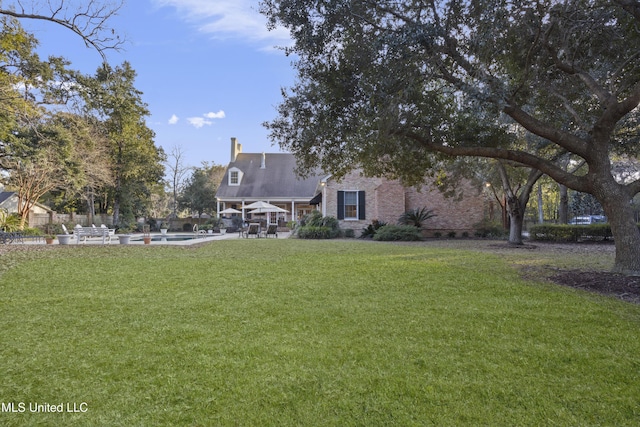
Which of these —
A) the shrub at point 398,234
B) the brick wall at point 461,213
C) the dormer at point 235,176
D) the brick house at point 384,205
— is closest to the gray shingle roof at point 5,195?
the dormer at point 235,176

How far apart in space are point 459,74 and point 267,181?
81.4 ft

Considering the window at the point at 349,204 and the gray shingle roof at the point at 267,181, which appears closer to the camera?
the window at the point at 349,204

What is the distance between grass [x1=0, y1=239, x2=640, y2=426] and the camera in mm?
2271

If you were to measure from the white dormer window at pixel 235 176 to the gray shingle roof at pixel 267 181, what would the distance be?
0.95 feet

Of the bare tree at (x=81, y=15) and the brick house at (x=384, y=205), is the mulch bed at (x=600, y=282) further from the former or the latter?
the brick house at (x=384, y=205)

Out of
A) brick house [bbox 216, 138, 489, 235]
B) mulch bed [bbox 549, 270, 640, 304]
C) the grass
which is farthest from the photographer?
brick house [bbox 216, 138, 489, 235]

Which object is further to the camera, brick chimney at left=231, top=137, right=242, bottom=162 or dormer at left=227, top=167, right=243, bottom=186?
brick chimney at left=231, top=137, right=242, bottom=162

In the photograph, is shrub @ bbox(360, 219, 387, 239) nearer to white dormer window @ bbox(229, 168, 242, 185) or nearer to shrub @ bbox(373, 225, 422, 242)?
shrub @ bbox(373, 225, 422, 242)

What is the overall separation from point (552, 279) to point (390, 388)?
6106 mm

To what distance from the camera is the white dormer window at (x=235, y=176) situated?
31.6 m

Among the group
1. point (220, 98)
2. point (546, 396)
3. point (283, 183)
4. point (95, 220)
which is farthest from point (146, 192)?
point (546, 396)

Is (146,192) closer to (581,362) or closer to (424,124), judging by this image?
(424,124)

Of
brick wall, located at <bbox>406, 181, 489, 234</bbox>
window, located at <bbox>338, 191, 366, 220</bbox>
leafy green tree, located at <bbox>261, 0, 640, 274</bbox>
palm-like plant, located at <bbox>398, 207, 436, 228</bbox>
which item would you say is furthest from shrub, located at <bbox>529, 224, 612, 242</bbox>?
leafy green tree, located at <bbox>261, 0, 640, 274</bbox>

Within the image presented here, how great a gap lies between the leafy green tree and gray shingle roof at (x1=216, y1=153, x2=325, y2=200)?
2075 centimetres
